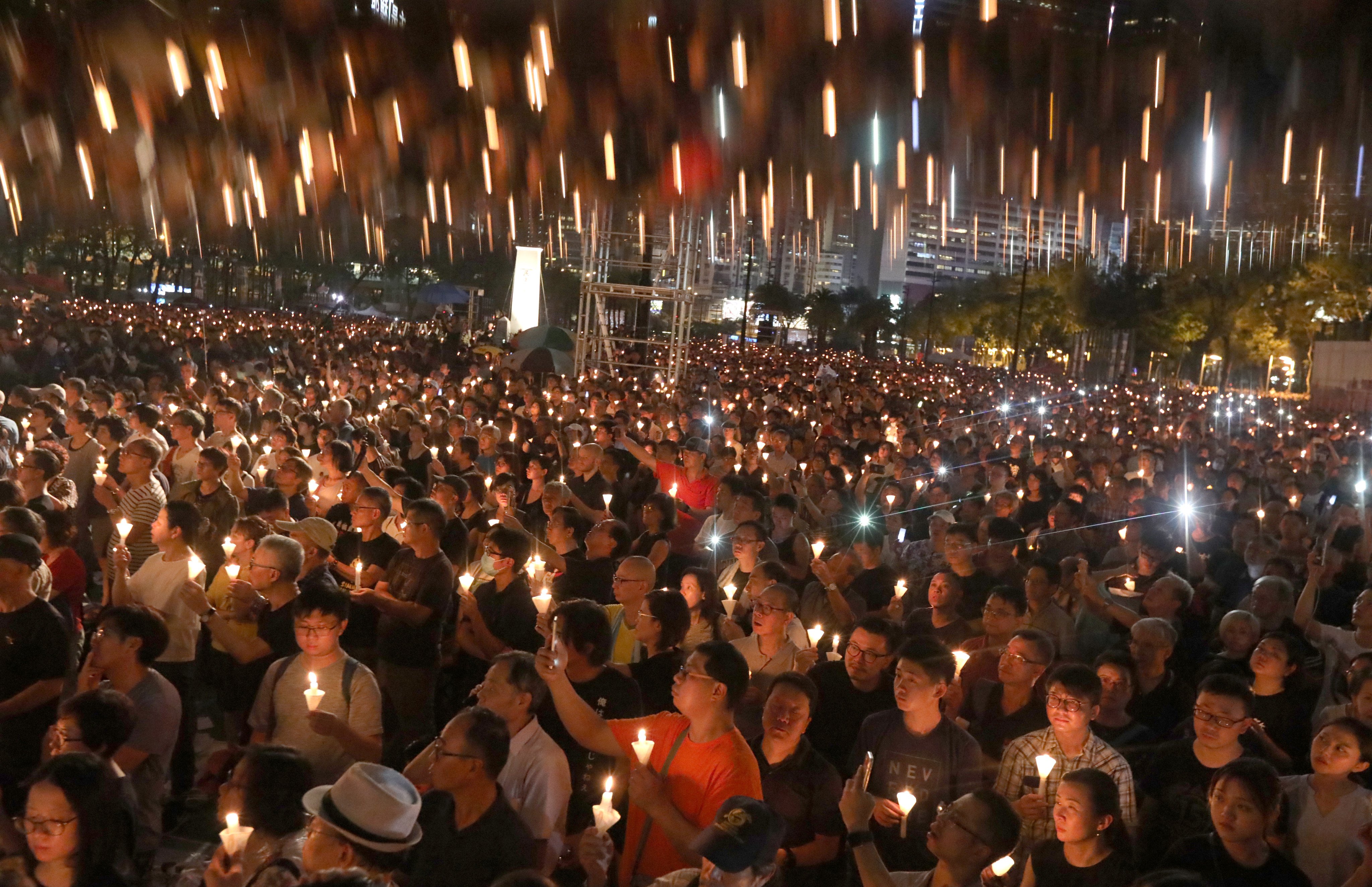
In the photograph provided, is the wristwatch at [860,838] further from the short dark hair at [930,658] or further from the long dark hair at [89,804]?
the long dark hair at [89,804]

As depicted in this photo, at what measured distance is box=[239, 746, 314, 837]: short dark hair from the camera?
3514mm

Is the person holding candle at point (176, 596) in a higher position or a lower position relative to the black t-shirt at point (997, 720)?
higher

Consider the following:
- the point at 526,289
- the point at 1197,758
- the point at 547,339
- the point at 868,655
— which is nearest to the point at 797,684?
the point at 868,655

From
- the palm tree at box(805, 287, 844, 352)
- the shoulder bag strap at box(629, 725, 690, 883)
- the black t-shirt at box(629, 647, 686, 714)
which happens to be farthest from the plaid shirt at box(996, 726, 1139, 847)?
the palm tree at box(805, 287, 844, 352)

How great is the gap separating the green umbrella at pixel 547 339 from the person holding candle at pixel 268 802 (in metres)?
19.3

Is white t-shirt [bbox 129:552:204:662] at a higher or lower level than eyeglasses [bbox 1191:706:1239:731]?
higher

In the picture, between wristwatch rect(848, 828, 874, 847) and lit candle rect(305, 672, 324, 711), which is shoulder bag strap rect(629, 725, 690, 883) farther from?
lit candle rect(305, 672, 324, 711)

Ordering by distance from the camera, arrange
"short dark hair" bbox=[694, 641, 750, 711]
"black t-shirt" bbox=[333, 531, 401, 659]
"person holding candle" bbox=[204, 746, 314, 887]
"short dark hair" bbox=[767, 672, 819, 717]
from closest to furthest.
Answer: "person holding candle" bbox=[204, 746, 314, 887] < "short dark hair" bbox=[694, 641, 750, 711] < "short dark hair" bbox=[767, 672, 819, 717] < "black t-shirt" bbox=[333, 531, 401, 659]

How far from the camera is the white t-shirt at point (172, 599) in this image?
5422 mm

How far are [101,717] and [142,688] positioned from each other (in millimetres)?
500

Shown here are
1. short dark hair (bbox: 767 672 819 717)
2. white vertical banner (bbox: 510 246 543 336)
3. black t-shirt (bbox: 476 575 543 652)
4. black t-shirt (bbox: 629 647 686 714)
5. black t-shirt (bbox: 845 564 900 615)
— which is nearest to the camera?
short dark hair (bbox: 767 672 819 717)

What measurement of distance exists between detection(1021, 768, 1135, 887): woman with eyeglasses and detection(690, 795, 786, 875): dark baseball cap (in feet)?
3.11

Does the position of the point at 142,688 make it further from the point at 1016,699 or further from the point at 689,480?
the point at 689,480

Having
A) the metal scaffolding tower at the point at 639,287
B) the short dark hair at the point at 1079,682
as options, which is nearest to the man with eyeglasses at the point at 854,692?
the short dark hair at the point at 1079,682
